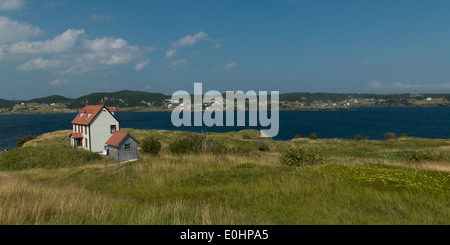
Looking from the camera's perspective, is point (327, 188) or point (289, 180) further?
point (289, 180)

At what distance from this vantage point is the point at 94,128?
4469 cm

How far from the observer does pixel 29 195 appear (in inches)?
286

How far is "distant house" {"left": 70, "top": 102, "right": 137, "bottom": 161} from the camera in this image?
44438 mm

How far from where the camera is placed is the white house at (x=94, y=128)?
4444 centimetres

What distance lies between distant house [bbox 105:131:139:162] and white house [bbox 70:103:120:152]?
340 inches

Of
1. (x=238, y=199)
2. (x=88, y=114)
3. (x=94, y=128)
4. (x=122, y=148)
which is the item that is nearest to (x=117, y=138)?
(x=122, y=148)

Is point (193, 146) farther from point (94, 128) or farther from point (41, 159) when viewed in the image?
point (94, 128)

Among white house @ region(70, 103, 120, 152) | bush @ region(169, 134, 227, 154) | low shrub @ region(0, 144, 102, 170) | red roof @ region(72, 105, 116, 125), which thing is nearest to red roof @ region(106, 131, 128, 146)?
low shrub @ region(0, 144, 102, 170)

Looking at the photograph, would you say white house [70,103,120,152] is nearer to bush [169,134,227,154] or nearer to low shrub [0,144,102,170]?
low shrub [0,144,102,170]
